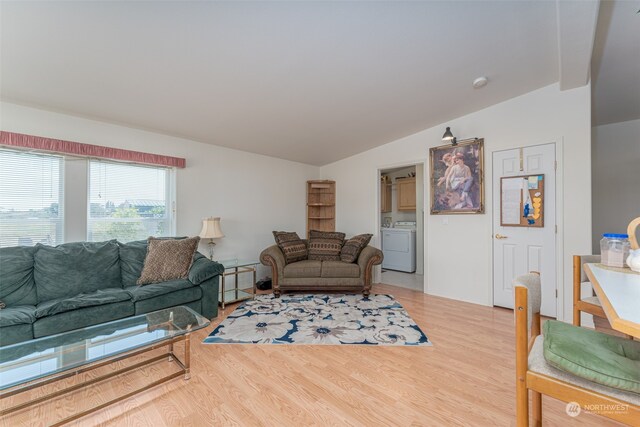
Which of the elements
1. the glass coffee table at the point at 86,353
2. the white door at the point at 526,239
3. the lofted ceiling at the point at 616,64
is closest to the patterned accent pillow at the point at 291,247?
the glass coffee table at the point at 86,353

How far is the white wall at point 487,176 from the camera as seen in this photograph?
9.16 ft

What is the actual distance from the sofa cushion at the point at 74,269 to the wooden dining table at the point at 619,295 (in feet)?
11.8

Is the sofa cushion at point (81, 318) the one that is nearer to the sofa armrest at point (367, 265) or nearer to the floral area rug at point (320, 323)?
the floral area rug at point (320, 323)

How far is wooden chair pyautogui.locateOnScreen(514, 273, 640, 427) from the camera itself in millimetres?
857

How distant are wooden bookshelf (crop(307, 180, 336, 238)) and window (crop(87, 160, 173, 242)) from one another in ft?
8.36

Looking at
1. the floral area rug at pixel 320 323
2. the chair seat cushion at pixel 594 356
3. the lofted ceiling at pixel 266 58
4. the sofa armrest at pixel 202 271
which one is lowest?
the floral area rug at pixel 320 323

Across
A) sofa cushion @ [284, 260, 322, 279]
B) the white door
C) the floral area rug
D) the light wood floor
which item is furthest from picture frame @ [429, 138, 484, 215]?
sofa cushion @ [284, 260, 322, 279]

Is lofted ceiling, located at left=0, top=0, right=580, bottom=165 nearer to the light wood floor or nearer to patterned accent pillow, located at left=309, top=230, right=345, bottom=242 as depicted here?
patterned accent pillow, located at left=309, top=230, right=345, bottom=242

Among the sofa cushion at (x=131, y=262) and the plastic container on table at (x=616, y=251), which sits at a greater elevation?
the plastic container on table at (x=616, y=251)

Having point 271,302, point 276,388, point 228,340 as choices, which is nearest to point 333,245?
point 271,302

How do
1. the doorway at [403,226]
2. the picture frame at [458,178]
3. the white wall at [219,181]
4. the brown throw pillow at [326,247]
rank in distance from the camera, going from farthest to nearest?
the doorway at [403,226] < the brown throw pillow at [326,247] < the picture frame at [458,178] < the white wall at [219,181]

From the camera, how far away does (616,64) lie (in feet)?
8.68

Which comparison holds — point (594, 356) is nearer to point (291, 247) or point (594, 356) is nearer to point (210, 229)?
point (291, 247)

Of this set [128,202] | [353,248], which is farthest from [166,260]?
[353,248]
